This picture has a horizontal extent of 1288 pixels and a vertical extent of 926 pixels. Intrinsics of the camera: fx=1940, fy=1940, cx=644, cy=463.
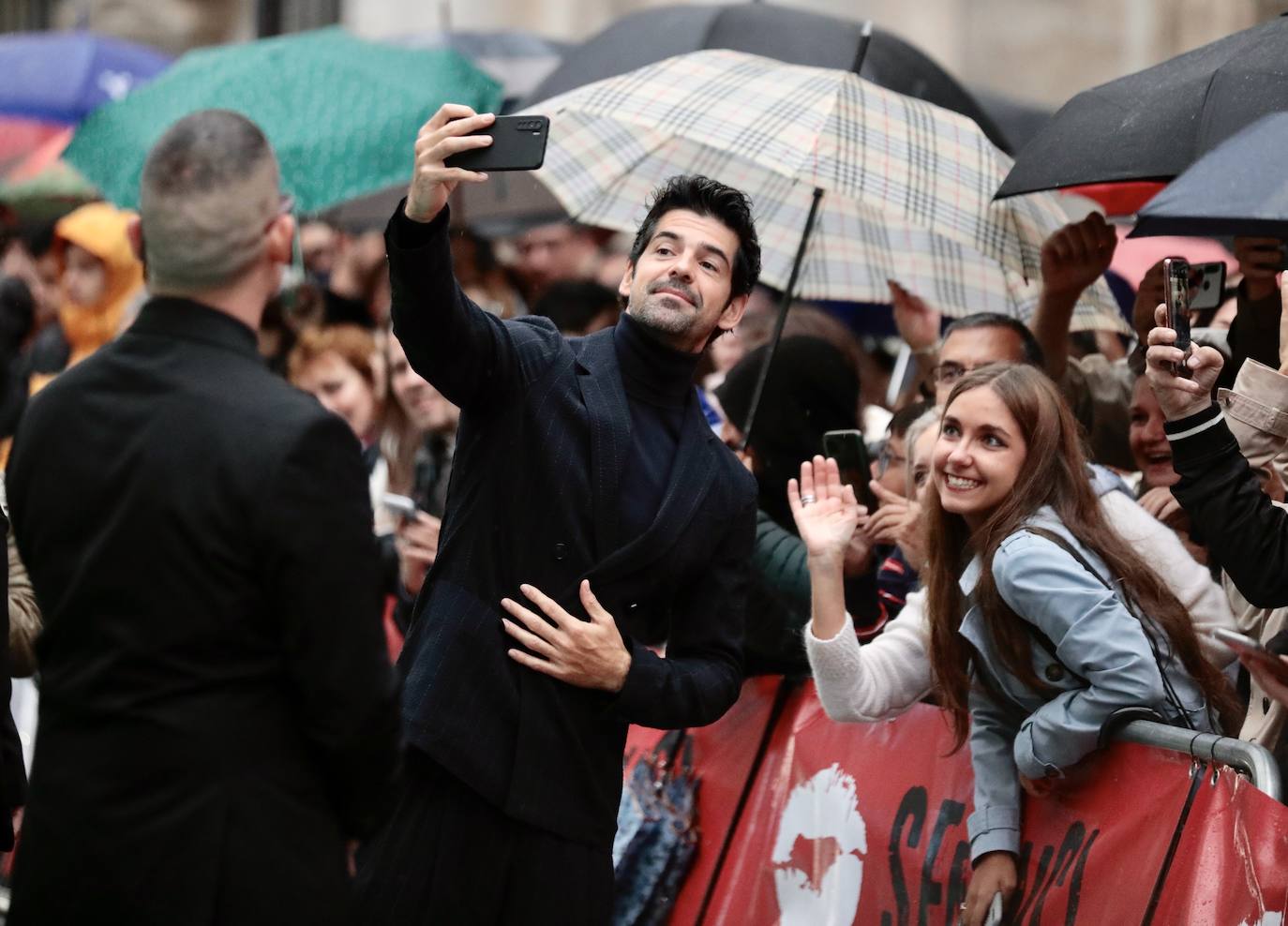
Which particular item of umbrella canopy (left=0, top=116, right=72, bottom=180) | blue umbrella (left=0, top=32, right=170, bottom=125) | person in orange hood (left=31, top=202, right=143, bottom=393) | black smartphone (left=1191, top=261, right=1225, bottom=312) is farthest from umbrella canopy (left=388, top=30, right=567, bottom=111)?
black smartphone (left=1191, top=261, right=1225, bottom=312)

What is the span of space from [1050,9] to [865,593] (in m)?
12.9

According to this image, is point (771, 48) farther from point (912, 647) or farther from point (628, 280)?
point (912, 647)

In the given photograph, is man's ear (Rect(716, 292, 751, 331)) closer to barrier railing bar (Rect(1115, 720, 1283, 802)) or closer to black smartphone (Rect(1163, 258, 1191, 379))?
black smartphone (Rect(1163, 258, 1191, 379))

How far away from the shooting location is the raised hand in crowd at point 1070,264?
20.1ft

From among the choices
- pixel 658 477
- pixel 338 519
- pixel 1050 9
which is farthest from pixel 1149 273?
pixel 1050 9

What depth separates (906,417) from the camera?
6082 mm

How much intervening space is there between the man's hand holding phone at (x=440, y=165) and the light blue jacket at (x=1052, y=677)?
1.59 m

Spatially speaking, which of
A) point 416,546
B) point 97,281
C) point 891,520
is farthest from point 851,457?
point 97,281

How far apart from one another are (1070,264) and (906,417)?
A: 0.73 metres

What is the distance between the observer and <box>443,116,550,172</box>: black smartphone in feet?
12.7

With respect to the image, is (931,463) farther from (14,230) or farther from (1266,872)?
(14,230)

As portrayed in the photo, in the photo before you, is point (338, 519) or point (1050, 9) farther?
point (1050, 9)

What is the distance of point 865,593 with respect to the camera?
559 cm

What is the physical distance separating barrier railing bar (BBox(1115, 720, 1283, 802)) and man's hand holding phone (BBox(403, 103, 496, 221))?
6.34 feet
